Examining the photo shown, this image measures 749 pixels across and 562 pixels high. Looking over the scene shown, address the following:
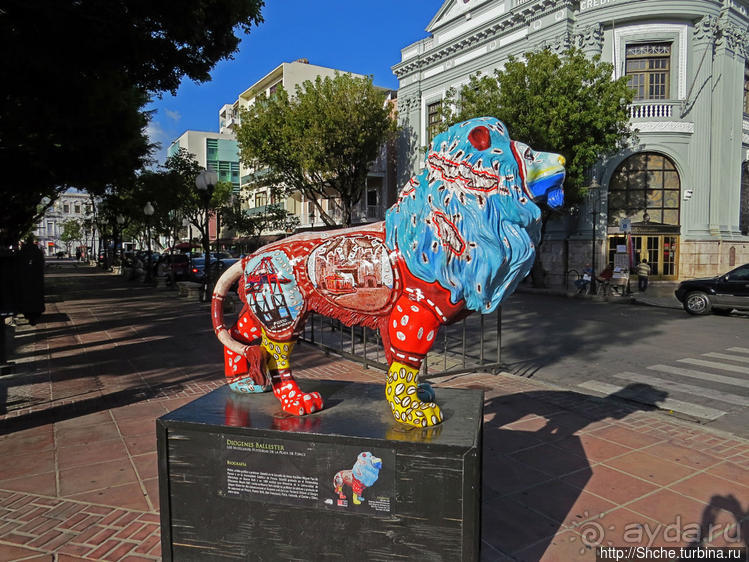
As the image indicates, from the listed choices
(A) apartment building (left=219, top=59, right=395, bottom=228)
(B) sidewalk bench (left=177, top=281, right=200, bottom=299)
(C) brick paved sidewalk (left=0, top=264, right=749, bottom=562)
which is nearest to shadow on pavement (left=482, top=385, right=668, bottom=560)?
(C) brick paved sidewalk (left=0, top=264, right=749, bottom=562)

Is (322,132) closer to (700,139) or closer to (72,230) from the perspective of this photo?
(700,139)

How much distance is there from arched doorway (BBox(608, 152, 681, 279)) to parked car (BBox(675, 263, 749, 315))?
25.9ft

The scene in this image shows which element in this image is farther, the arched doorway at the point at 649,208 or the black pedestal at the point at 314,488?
the arched doorway at the point at 649,208

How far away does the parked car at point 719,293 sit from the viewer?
12109 millimetres

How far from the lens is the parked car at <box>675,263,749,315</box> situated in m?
12.1

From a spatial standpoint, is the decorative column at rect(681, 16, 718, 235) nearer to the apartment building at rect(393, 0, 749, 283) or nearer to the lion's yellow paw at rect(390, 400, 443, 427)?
the apartment building at rect(393, 0, 749, 283)

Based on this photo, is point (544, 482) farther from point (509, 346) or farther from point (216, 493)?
point (509, 346)

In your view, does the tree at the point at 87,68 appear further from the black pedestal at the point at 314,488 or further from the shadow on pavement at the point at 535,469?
the shadow on pavement at the point at 535,469

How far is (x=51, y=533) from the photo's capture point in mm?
3064

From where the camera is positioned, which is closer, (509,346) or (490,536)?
(490,536)

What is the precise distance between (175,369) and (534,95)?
571 inches

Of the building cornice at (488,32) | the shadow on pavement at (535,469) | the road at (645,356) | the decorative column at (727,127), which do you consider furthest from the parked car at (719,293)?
the building cornice at (488,32)

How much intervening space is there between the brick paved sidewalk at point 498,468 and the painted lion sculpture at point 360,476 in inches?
38.2

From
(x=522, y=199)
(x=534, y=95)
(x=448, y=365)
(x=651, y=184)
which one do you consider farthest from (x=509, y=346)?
(x=651, y=184)
